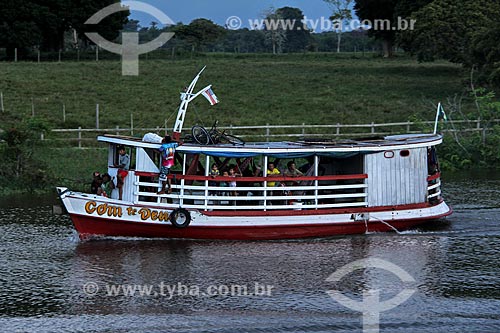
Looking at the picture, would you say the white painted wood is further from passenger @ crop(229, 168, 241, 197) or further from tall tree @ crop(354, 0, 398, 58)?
tall tree @ crop(354, 0, 398, 58)

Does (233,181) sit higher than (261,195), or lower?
higher

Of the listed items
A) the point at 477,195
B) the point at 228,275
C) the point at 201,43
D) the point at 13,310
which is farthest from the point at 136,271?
the point at 201,43

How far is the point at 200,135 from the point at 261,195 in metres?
2.40

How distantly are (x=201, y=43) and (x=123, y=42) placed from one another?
1497 cm

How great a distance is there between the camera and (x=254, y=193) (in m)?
25.0

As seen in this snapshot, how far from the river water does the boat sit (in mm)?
449

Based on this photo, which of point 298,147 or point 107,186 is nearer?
point 298,147

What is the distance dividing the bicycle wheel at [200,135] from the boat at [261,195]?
61 mm

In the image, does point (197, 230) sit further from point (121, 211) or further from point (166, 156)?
point (166, 156)

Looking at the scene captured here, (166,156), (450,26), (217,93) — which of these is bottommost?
(166,156)

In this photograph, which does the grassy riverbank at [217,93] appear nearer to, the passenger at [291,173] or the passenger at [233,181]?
the passenger at [233,181]

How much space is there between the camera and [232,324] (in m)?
17.0

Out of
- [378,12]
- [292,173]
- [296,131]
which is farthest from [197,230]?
[378,12]

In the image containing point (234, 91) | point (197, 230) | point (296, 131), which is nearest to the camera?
point (197, 230)
